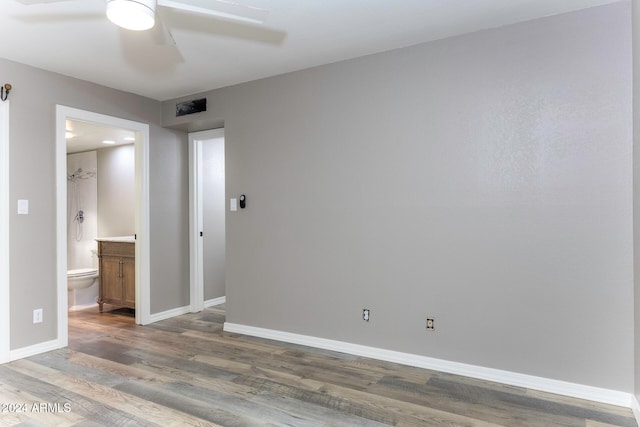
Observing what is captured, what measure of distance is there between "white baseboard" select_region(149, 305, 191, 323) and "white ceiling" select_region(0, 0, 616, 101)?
8.34 feet

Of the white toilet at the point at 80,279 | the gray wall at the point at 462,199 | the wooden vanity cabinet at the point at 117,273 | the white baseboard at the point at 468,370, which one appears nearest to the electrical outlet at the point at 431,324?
the gray wall at the point at 462,199

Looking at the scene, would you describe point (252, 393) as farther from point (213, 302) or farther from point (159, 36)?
point (213, 302)

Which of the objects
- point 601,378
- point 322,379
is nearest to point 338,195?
point 322,379

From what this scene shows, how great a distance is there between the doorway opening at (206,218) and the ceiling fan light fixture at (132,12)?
2.76 m

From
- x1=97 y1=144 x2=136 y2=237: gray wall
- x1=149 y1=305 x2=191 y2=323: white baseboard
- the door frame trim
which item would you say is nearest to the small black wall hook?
the door frame trim

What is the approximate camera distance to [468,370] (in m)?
2.81

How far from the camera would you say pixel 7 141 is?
125 inches

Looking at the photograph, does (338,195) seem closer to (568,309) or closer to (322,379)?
(322,379)

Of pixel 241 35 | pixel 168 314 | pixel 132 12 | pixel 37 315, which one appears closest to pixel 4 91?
pixel 37 315

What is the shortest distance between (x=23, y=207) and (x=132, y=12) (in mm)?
2437

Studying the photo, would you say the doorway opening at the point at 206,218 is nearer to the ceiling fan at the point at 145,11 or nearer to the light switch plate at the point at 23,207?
the light switch plate at the point at 23,207

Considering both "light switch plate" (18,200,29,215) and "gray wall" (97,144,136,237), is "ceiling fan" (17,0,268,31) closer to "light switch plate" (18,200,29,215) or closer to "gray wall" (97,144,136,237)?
"light switch plate" (18,200,29,215)

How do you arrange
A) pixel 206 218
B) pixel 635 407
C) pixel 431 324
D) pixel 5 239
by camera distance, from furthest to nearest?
pixel 206 218 → pixel 5 239 → pixel 431 324 → pixel 635 407

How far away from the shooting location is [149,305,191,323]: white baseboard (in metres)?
4.35
